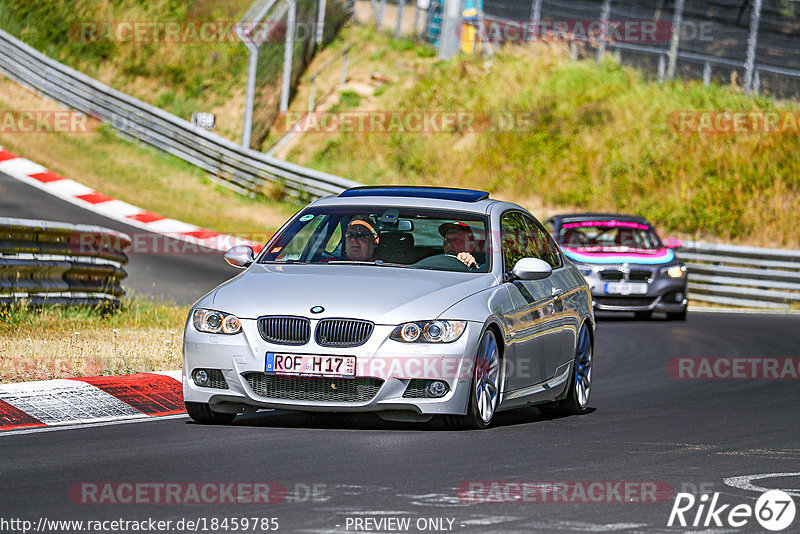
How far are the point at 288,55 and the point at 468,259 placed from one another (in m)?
25.6

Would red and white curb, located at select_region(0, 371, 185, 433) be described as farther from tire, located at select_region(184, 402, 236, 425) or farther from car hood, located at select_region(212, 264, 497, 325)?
car hood, located at select_region(212, 264, 497, 325)

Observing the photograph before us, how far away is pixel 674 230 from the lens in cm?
3133

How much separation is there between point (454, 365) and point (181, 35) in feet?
111

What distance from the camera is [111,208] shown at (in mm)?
26516

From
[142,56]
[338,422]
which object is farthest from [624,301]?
[142,56]

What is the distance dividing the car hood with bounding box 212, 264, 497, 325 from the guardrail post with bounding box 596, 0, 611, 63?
2451 cm

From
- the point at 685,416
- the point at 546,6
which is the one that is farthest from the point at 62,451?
the point at 546,6

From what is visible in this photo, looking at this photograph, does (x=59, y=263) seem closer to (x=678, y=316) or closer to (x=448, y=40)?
(x=678, y=316)

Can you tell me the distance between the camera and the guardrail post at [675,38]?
31672mm

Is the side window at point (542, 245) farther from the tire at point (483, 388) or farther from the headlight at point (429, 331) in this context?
the headlight at point (429, 331)

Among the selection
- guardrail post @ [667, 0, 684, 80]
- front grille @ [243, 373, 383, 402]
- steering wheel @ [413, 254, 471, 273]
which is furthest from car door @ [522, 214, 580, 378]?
guardrail post @ [667, 0, 684, 80]

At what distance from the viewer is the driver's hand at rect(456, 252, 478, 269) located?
9727mm

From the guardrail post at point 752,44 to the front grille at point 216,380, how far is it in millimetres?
23972

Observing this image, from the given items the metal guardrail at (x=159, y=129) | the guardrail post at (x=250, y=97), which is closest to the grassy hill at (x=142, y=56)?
the metal guardrail at (x=159, y=129)
